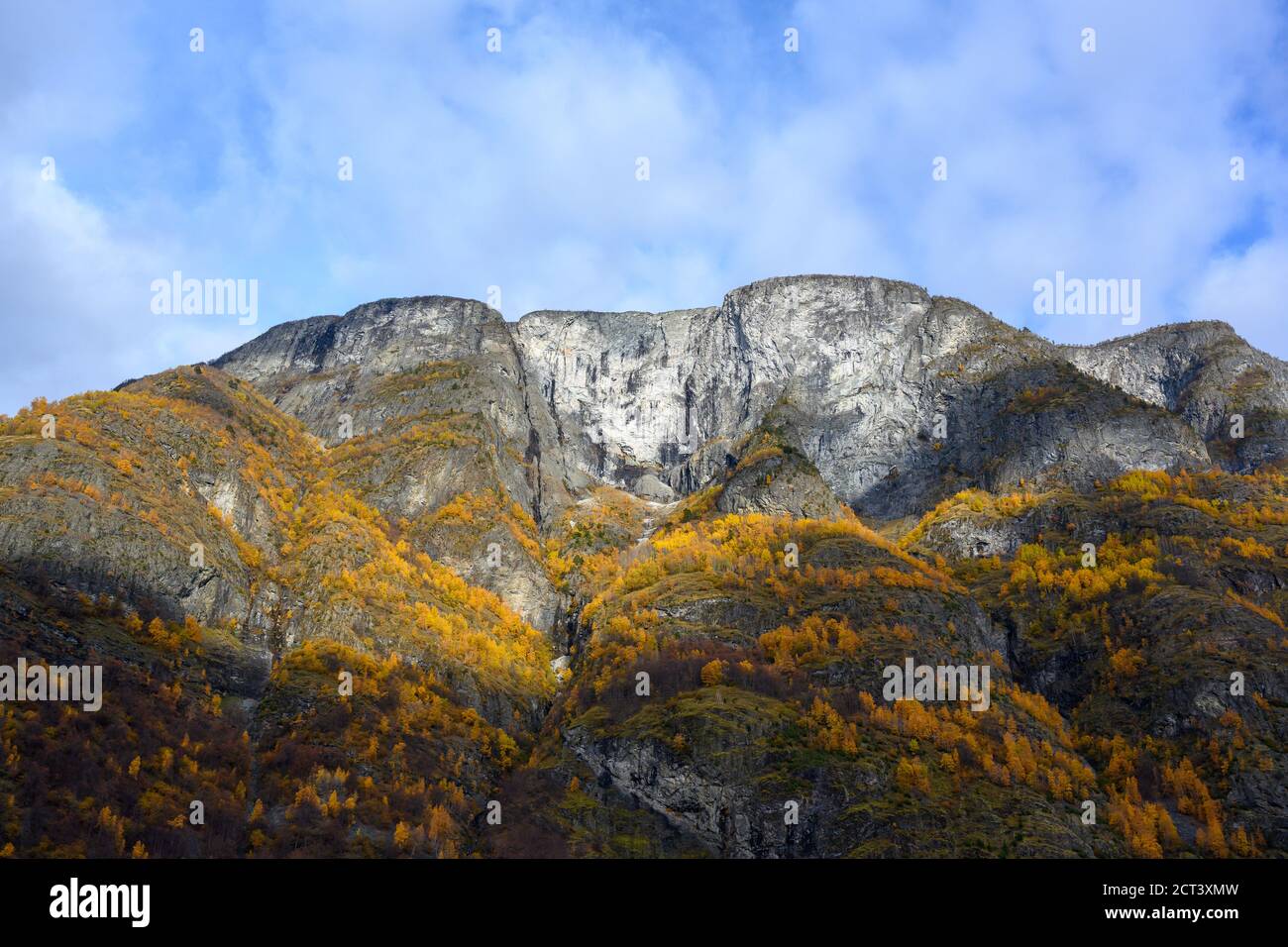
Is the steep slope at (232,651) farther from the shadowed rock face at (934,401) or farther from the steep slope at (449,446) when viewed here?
the shadowed rock face at (934,401)

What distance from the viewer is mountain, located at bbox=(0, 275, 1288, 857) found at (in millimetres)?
71312

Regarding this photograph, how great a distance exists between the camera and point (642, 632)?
340 ft

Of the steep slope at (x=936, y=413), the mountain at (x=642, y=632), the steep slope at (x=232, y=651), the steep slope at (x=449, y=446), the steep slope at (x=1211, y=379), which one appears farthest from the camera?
the steep slope at (x=1211, y=379)

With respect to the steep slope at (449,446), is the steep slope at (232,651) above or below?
below

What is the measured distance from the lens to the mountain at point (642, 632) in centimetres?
7131

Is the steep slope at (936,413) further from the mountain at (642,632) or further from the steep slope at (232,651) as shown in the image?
the steep slope at (232,651)

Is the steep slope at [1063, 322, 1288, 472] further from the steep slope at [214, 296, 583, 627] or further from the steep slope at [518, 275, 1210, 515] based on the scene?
the steep slope at [214, 296, 583, 627]

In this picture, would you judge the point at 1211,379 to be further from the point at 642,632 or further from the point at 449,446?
the point at 449,446

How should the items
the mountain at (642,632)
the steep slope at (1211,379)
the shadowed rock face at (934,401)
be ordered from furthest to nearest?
the steep slope at (1211,379) < the shadowed rock face at (934,401) < the mountain at (642,632)

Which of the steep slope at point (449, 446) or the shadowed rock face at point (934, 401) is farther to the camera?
the shadowed rock face at point (934, 401)

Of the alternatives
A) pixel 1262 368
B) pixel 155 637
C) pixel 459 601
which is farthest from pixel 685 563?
pixel 1262 368

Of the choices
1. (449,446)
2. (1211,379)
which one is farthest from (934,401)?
(449,446)

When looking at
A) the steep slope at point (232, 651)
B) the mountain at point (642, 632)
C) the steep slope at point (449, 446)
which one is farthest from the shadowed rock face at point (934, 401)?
the steep slope at point (232, 651)
